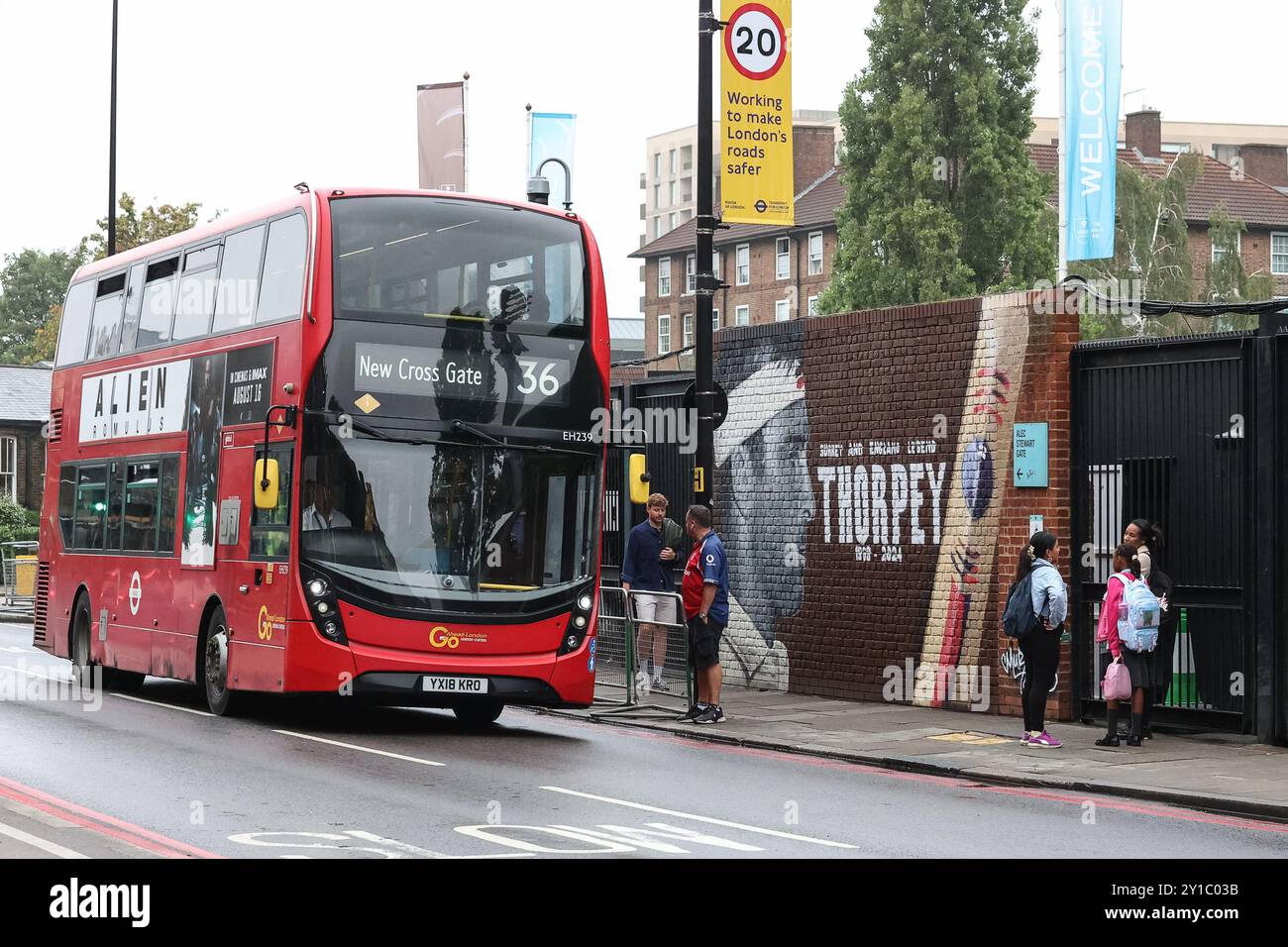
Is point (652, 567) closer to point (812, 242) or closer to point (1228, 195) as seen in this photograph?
point (1228, 195)

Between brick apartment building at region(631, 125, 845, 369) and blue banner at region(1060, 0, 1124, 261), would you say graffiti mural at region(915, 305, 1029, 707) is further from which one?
brick apartment building at region(631, 125, 845, 369)

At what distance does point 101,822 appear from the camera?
10.3 meters

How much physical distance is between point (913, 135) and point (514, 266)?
40.4 metres

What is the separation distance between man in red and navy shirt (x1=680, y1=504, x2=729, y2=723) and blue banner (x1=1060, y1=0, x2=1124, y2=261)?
9.06m

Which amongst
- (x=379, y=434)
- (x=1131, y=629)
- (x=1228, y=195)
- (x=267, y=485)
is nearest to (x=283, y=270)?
(x=379, y=434)

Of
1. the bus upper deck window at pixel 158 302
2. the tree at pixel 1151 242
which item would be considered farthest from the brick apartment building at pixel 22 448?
the bus upper deck window at pixel 158 302

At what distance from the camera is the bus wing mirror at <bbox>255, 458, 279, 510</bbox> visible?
15.3 meters

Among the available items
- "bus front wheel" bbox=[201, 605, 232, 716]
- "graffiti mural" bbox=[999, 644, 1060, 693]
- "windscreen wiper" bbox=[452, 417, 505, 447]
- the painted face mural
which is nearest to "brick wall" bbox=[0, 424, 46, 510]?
the painted face mural

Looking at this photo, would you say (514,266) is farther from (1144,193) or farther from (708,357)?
(1144,193)

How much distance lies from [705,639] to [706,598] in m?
0.43

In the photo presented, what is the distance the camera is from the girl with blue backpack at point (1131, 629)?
47.5ft

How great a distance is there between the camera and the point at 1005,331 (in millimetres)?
17031
